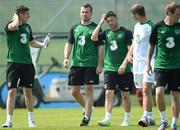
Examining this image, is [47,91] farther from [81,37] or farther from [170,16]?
[170,16]

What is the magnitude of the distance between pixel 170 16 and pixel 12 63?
3.53 metres

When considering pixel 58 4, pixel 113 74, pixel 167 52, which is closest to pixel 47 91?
pixel 58 4

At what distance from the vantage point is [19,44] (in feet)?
53.0

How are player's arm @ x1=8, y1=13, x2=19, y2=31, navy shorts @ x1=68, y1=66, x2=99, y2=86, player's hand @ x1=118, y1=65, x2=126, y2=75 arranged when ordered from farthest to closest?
navy shorts @ x1=68, y1=66, x2=99, y2=86, player's hand @ x1=118, y1=65, x2=126, y2=75, player's arm @ x1=8, y1=13, x2=19, y2=31

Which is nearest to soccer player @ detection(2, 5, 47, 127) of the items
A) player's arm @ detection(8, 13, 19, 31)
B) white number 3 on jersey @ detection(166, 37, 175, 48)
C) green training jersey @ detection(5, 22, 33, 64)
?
green training jersey @ detection(5, 22, 33, 64)

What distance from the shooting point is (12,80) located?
16.1 meters

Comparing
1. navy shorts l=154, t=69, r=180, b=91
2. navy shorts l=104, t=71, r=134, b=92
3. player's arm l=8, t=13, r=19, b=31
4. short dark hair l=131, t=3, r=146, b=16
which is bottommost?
navy shorts l=104, t=71, r=134, b=92

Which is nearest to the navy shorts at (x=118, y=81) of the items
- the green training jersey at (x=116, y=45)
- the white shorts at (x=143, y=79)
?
the green training jersey at (x=116, y=45)

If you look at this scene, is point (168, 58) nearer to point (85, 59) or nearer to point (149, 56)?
point (149, 56)

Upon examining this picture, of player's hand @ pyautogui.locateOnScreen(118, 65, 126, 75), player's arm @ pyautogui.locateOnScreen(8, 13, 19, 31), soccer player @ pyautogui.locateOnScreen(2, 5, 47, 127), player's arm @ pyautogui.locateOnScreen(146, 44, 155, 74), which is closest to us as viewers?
player's arm @ pyautogui.locateOnScreen(146, 44, 155, 74)

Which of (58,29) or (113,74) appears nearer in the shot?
(113,74)

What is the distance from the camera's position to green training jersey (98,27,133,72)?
54.6 ft

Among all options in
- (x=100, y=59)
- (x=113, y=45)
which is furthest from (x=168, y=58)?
(x=113, y=45)

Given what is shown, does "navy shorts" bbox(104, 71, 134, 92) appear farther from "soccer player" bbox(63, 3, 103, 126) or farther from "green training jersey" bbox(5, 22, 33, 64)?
"green training jersey" bbox(5, 22, 33, 64)
